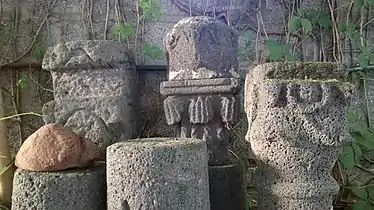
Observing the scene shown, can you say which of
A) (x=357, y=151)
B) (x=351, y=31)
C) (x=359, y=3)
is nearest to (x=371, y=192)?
(x=357, y=151)

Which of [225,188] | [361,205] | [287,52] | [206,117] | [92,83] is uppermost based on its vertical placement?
[287,52]

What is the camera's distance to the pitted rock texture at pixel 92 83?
5.23 ft

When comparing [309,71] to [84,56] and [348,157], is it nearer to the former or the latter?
Result: [348,157]

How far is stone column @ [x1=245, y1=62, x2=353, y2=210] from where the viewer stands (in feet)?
4.00

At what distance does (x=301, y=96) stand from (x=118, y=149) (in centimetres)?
47

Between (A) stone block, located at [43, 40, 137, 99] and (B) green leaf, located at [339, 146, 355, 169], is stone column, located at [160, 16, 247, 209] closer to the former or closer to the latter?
(A) stone block, located at [43, 40, 137, 99]

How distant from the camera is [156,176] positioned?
1.15 m

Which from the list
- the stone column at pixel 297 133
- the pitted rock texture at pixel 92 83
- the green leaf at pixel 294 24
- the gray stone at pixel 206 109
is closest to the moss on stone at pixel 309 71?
the stone column at pixel 297 133

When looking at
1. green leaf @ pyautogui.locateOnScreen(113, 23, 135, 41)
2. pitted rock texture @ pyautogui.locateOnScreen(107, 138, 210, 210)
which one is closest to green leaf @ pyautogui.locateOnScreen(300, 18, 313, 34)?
green leaf @ pyautogui.locateOnScreen(113, 23, 135, 41)

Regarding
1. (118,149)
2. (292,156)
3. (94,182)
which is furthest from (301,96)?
(94,182)

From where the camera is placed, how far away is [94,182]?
129 centimetres

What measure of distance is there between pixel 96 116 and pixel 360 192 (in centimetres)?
101

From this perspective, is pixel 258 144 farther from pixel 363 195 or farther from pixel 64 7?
pixel 64 7

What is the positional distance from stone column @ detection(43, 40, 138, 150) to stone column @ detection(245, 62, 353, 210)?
0.49 m
